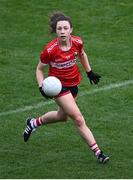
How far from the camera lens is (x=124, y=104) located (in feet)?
36.9

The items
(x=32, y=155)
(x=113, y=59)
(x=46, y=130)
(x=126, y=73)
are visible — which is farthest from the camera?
(x=113, y=59)


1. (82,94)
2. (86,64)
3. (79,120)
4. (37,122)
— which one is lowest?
(82,94)

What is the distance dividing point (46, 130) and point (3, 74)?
3.21 meters

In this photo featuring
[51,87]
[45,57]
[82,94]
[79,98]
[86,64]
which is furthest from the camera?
[82,94]

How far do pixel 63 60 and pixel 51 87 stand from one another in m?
0.49

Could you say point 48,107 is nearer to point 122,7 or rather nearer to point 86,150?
point 86,150

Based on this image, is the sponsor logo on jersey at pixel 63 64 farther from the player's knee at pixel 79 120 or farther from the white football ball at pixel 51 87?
the player's knee at pixel 79 120

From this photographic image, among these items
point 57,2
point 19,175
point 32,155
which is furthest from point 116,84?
point 57,2

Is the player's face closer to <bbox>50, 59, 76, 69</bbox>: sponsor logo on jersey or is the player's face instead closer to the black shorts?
<bbox>50, 59, 76, 69</bbox>: sponsor logo on jersey

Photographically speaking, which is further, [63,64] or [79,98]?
[79,98]

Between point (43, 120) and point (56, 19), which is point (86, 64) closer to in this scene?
point (56, 19)

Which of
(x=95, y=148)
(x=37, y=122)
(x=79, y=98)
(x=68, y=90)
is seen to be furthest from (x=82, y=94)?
(x=95, y=148)

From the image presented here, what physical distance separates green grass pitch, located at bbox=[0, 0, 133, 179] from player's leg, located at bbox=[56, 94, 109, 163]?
0.54 ft

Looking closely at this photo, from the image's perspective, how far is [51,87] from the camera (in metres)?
8.56
